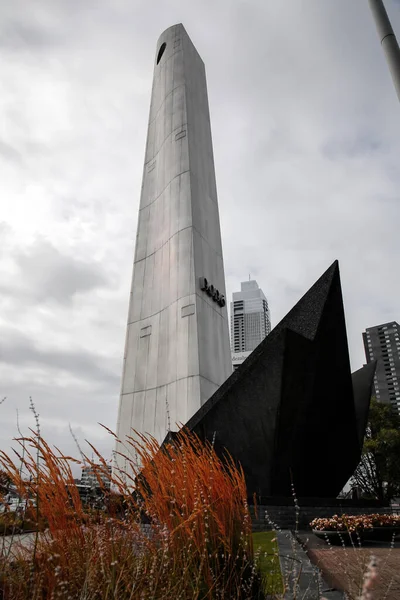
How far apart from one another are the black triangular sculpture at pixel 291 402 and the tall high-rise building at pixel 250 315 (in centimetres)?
9129

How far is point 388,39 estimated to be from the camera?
5.66 meters

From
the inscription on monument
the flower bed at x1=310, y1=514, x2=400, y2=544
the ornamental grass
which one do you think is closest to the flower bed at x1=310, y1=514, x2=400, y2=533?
the flower bed at x1=310, y1=514, x2=400, y2=544

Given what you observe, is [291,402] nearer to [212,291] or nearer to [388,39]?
[388,39]

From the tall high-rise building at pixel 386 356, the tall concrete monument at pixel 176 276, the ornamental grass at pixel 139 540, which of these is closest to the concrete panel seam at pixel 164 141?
the tall concrete monument at pixel 176 276

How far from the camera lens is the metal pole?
5426mm

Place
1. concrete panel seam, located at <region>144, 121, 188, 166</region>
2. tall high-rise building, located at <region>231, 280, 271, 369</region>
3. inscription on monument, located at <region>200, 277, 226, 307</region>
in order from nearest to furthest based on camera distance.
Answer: inscription on monument, located at <region>200, 277, 226, 307</region> < concrete panel seam, located at <region>144, 121, 188, 166</region> < tall high-rise building, located at <region>231, 280, 271, 369</region>

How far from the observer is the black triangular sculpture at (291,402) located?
24.5 ft

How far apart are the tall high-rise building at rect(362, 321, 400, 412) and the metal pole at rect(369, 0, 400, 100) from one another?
36.9 meters

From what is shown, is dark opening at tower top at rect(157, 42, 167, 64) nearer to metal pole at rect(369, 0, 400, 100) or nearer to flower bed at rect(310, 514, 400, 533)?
metal pole at rect(369, 0, 400, 100)

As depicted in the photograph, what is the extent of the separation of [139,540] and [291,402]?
515 centimetres

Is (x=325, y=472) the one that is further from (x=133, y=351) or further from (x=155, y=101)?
(x=155, y=101)

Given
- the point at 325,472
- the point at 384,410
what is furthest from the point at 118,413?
the point at 384,410

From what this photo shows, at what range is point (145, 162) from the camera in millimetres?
20422

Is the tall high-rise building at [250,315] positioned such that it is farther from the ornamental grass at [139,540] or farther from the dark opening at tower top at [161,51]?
the ornamental grass at [139,540]
